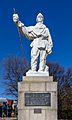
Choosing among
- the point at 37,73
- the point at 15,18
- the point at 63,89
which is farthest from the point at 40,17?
the point at 63,89

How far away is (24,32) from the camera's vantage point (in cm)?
2183

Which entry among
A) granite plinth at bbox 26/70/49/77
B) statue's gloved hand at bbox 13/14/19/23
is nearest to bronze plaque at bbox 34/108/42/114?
granite plinth at bbox 26/70/49/77

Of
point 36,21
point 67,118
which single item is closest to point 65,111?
point 67,118

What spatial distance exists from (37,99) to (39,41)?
3164 millimetres

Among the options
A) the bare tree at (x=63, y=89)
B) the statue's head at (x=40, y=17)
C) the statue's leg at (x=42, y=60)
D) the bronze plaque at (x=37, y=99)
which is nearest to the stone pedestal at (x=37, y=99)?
the bronze plaque at (x=37, y=99)

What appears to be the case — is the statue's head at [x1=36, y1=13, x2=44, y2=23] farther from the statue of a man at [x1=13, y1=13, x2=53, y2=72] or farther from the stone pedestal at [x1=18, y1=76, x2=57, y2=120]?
the stone pedestal at [x1=18, y1=76, x2=57, y2=120]

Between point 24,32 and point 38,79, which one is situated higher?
point 24,32

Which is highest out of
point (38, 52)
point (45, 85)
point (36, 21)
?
point (36, 21)

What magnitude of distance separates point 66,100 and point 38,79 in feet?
133

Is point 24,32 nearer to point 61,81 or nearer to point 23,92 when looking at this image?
point 23,92

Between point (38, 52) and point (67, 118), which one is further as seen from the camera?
point (67, 118)

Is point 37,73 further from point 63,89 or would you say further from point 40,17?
point 63,89

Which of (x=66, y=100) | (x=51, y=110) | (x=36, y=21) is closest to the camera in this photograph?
(x=51, y=110)

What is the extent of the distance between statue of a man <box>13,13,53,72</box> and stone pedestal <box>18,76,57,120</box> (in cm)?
97
